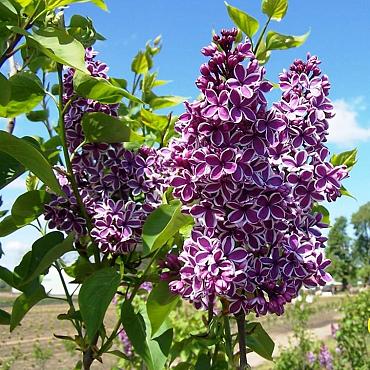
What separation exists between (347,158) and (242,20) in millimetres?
300

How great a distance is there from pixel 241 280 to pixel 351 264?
45.5 metres

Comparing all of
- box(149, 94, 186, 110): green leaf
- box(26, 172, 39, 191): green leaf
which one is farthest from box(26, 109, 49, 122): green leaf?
box(149, 94, 186, 110): green leaf

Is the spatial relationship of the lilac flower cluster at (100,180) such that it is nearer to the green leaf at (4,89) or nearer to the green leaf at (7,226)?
the green leaf at (7,226)

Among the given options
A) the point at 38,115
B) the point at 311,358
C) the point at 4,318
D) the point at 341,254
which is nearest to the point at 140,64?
the point at 38,115

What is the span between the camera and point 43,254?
851 mm

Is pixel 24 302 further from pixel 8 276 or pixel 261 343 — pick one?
pixel 261 343

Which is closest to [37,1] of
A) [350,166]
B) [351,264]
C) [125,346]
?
[350,166]

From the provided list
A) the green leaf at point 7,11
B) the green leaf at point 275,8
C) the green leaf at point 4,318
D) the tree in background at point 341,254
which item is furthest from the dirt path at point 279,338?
the tree in background at point 341,254

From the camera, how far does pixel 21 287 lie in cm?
85

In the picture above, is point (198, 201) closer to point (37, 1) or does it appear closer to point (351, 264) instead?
point (37, 1)

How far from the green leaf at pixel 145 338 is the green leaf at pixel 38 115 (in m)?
0.41

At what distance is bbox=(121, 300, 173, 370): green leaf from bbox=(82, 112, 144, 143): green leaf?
25cm

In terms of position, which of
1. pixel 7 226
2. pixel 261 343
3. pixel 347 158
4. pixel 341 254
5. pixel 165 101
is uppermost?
pixel 341 254

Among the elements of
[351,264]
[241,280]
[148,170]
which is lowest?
[241,280]
